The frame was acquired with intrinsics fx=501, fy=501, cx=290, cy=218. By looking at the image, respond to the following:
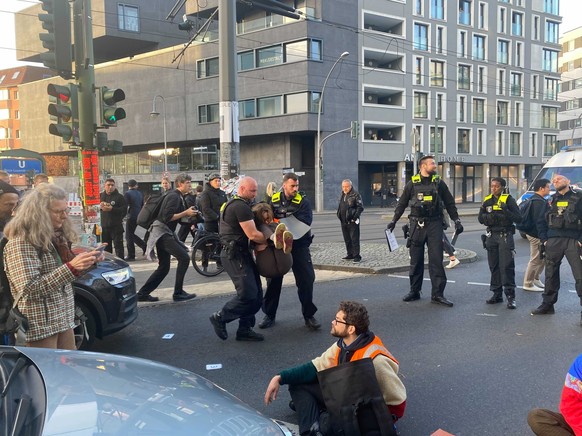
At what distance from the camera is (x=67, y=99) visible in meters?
8.13

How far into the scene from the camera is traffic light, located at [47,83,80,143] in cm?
799

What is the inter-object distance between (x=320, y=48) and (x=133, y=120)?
67.8ft

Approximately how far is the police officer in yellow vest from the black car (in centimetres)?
482

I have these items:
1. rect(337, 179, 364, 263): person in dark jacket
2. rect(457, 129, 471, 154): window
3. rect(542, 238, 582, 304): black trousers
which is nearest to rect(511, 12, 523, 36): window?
rect(457, 129, 471, 154): window

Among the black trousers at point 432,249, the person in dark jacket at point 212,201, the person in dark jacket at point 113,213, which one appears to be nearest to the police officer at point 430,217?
the black trousers at point 432,249

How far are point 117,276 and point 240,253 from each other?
1.30m

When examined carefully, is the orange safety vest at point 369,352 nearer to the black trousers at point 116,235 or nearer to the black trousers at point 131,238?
the black trousers at point 116,235

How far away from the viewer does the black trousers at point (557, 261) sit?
6156mm

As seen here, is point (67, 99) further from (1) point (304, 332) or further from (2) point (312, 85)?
(2) point (312, 85)

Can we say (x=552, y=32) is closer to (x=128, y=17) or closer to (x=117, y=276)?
(x=128, y=17)

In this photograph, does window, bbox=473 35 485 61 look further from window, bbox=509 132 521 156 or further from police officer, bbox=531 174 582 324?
police officer, bbox=531 174 582 324

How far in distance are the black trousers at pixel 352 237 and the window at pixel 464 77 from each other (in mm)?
40568

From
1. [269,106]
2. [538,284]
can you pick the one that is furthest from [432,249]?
[269,106]

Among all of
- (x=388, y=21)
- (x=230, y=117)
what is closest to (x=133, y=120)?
(x=388, y=21)
